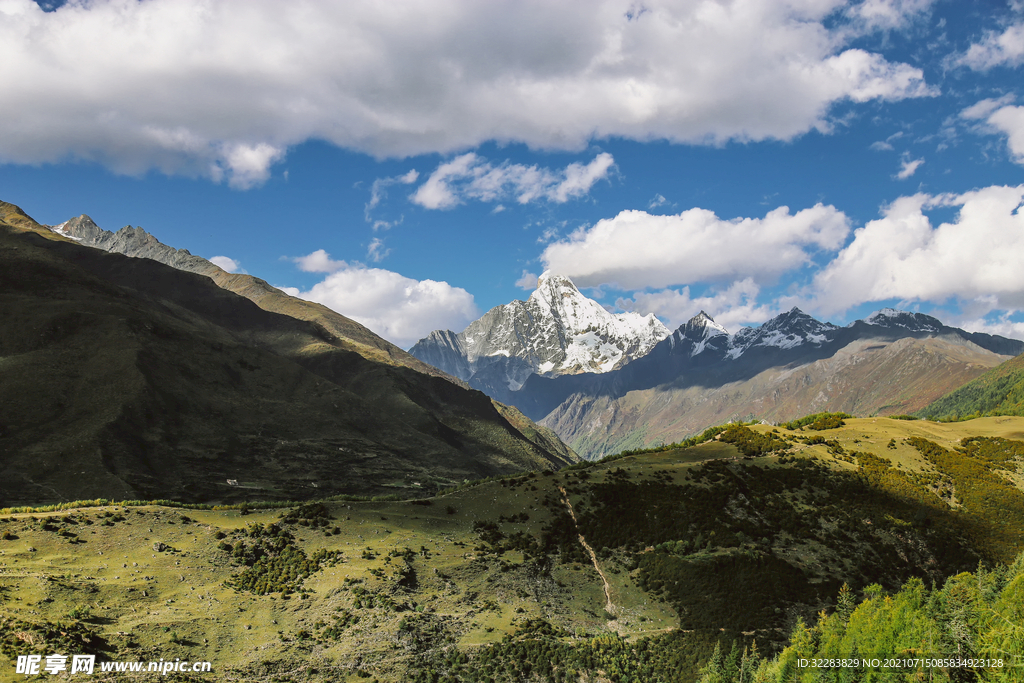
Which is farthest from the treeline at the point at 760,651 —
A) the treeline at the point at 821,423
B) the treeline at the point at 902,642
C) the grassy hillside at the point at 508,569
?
the treeline at the point at 821,423

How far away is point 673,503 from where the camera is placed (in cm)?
8344

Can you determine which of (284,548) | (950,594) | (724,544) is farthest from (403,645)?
(950,594)

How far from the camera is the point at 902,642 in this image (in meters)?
51.9

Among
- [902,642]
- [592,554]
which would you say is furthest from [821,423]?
[902,642]

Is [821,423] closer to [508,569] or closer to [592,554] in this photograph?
[592,554]

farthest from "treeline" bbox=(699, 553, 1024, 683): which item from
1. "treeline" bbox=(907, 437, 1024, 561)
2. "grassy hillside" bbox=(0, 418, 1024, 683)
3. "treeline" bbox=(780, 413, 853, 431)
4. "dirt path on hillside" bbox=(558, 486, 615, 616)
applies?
"treeline" bbox=(780, 413, 853, 431)

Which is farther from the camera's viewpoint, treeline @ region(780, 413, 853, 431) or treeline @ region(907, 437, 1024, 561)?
treeline @ region(780, 413, 853, 431)

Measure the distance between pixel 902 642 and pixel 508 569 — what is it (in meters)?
41.5

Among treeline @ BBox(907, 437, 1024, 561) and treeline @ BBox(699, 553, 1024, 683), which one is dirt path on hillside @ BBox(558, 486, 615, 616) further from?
treeline @ BBox(907, 437, 1024, 561)

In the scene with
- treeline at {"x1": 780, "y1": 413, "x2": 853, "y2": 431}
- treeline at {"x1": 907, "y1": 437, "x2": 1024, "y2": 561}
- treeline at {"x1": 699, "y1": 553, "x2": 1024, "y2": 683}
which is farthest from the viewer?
treeline at {"x1": 780, "y1": 413, "x2": 853, "y2": 431}

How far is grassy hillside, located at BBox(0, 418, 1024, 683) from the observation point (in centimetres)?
5388

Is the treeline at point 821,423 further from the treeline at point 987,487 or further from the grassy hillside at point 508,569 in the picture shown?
the grassy hillside at point 508,569

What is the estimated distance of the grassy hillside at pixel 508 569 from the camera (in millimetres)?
53875

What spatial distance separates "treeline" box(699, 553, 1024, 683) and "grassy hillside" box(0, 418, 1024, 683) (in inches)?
108
